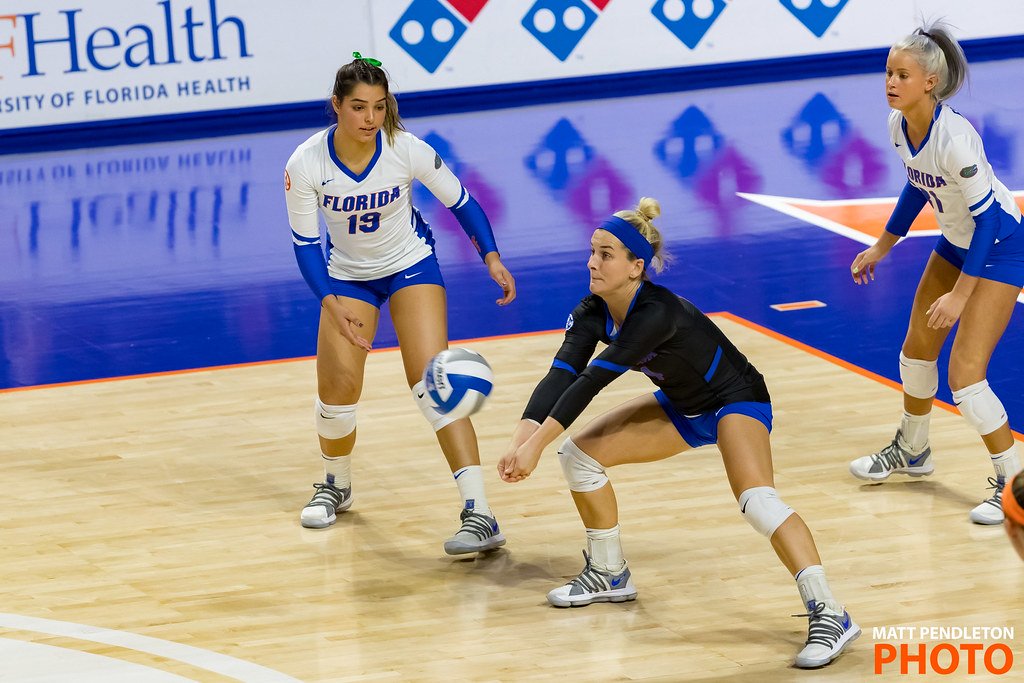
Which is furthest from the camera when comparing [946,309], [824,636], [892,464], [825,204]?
[825,204]

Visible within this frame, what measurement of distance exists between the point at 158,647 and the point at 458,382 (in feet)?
4.50

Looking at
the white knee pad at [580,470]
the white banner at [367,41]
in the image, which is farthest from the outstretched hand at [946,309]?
the white banner at [367,41]

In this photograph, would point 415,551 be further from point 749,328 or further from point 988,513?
point 749,328

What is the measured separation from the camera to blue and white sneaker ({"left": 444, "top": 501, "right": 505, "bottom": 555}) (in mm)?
5941

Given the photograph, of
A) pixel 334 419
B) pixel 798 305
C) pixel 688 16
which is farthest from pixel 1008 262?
pixel 688 16

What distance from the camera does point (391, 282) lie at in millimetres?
6355

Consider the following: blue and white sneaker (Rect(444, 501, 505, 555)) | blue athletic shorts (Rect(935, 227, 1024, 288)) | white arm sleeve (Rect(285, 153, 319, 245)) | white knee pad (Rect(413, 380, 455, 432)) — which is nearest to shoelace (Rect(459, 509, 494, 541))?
blue and white sneaker (Rect(444, 501, 505, 555))

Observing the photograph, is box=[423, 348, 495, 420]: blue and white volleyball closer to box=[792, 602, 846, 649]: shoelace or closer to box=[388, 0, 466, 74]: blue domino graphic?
box=[792, 602, 846, 649]: shoelace

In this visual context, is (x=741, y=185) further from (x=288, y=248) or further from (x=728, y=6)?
(x=728, y=6)

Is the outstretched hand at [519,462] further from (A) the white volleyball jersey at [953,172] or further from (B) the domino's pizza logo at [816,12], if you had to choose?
(B) the domino's pizza logo at [816,12]

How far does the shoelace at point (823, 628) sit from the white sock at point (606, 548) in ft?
2.69

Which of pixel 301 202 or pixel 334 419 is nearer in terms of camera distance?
pixel 301 202

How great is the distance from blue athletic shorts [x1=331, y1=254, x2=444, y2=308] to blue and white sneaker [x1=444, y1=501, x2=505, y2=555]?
0.97m

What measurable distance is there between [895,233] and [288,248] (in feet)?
20.1
